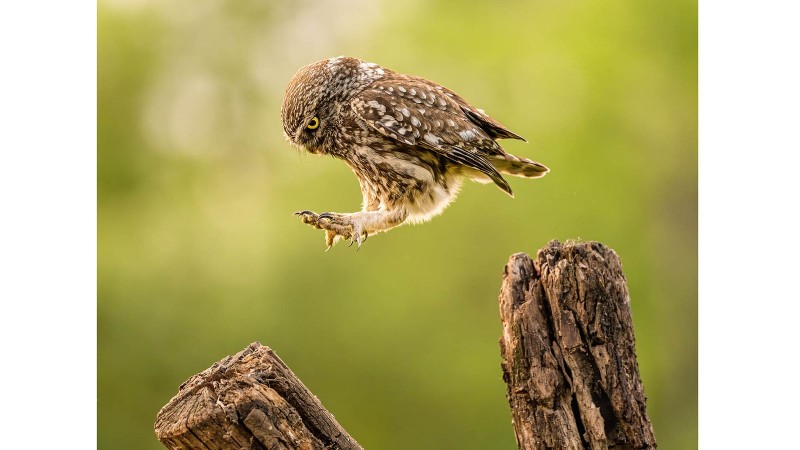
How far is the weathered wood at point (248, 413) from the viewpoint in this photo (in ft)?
6.08

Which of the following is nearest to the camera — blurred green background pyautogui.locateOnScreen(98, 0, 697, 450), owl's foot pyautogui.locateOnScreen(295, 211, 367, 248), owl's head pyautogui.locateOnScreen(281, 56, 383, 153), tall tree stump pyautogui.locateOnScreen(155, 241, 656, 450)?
tall tree stump pyautogui.locateOnScreen(155, 241, 656, 450)

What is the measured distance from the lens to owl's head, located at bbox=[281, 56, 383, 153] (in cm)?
251

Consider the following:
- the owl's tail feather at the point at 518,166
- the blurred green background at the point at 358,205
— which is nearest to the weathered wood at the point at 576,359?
the owl's tail feather at the point at 518,166

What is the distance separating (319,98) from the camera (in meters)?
2.51

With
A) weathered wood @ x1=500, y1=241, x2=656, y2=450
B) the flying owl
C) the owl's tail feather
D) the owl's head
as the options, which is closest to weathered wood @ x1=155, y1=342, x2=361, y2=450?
weathered wood @ x1=500, y1=241, x2=656, y2=450

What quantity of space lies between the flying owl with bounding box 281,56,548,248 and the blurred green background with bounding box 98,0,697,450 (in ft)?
0.72

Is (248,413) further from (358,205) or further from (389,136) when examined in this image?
(358,205)

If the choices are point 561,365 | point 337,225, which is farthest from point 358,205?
point 561,365

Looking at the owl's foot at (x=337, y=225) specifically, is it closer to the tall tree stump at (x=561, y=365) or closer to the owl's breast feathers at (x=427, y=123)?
the owl's breast feathers at (x=427, y=123)

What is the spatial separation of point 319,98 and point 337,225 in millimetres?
391

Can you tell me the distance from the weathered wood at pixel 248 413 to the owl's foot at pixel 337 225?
1.67ft

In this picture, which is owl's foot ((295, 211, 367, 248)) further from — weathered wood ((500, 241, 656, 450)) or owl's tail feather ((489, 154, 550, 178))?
weathered wood ((500, 241, 656, 450))
